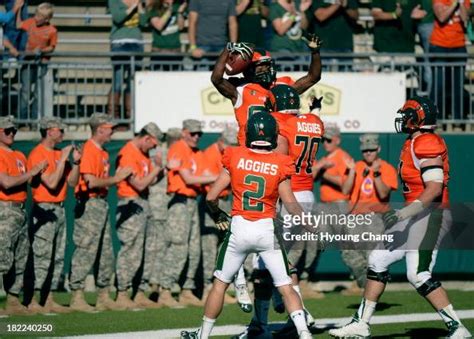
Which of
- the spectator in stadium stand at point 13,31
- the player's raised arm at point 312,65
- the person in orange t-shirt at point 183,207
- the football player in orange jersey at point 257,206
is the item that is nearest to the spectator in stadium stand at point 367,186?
the person in orange t-shirt at point 183,207

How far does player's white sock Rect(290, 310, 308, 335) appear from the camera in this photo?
1028cm

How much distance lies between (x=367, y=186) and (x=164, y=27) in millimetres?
4007

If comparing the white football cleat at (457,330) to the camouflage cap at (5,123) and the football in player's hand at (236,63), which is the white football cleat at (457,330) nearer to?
the football in player's hand at (236,63)

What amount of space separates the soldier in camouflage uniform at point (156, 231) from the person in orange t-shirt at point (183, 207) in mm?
134

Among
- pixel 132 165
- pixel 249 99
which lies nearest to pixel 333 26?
pixel 132 165

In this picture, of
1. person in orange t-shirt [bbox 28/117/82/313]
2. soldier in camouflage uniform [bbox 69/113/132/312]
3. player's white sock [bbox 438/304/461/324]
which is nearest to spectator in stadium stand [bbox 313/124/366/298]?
soldier in camouflage uniform [bbox 69/113/132/312]

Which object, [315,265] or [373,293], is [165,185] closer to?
[315,265]

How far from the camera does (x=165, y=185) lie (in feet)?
52.1

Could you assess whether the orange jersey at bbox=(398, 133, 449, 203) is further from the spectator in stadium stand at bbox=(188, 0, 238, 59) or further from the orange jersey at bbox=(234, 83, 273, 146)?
the spectator in stadium stand at bbox=(188, 0, 238, 59)

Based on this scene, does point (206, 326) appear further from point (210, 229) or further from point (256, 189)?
point (210, 229)

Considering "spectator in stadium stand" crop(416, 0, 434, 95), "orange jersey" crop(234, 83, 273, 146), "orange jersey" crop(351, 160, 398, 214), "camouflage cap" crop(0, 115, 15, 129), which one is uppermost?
"spectator in stadium stand" crop(416, 0, 434, 95)

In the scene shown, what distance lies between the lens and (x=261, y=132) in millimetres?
10422

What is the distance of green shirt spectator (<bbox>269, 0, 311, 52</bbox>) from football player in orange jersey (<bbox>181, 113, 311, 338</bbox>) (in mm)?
7234

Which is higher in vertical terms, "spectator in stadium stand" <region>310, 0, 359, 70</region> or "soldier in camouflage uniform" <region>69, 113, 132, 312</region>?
"spectator in stadium stand" <region>310, 0, 359, 70</region>
